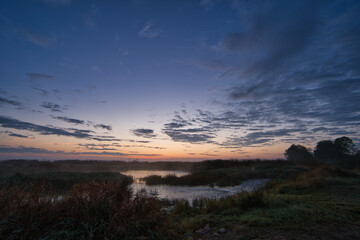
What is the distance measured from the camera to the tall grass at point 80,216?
3.82 metres

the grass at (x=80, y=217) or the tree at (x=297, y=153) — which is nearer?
the grass at (x=80, y=217)

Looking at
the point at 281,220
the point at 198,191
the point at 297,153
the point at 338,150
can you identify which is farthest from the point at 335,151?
the point at 281,220

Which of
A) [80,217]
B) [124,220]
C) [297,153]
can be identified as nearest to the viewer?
[80,217]

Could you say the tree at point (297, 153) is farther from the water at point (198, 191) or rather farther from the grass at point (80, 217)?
the grass at point (80, 217)

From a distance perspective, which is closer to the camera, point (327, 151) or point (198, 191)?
point (198, 191)

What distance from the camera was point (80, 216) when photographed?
4.21 meters

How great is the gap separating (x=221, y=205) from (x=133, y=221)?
4.95m

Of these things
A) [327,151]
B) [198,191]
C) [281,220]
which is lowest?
[198,191]

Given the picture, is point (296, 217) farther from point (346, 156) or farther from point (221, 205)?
point (346, 156)

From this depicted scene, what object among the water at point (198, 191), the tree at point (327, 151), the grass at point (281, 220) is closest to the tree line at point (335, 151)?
the tree at point (327, 151)

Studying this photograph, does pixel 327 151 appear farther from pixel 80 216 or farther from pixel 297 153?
pixel 80 216

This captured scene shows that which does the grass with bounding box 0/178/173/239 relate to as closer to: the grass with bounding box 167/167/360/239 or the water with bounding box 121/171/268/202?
the grass with bounding box 167/167/360/239

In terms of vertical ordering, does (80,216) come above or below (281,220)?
above

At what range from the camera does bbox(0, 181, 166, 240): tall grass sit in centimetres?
382
